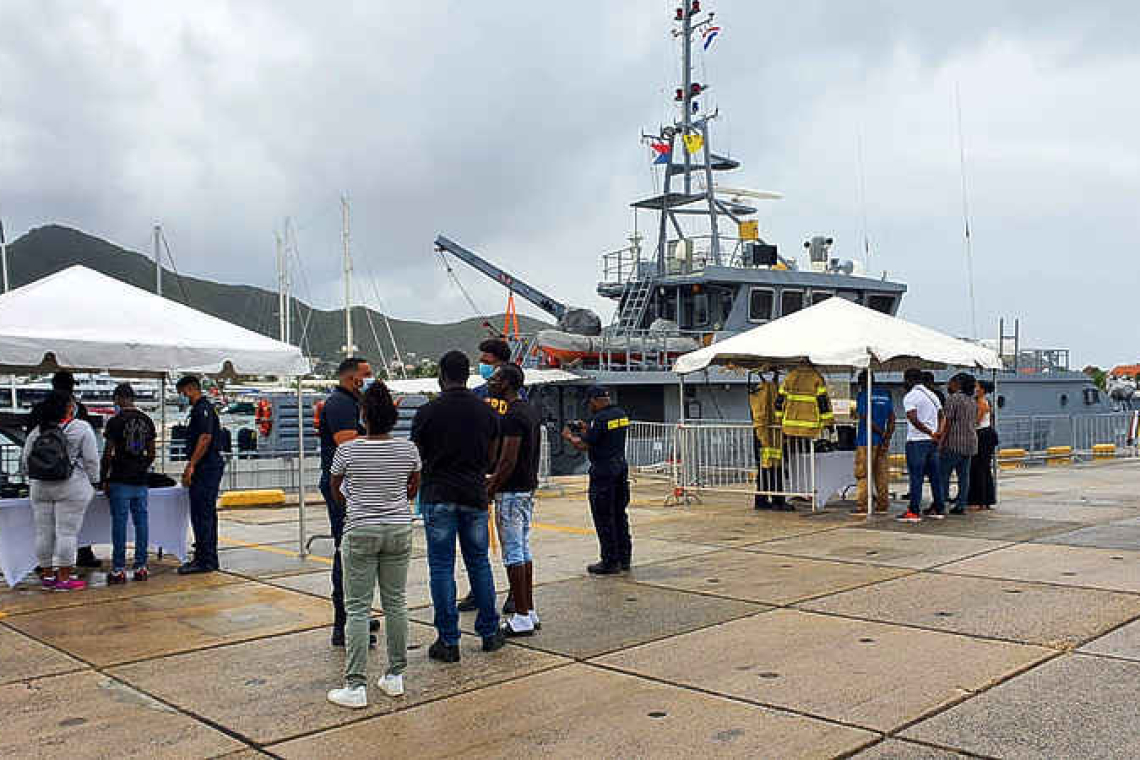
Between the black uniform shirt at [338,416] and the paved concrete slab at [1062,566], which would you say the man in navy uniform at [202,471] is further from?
the paved concrete slab at [1062,566]

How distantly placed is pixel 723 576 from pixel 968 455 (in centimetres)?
498

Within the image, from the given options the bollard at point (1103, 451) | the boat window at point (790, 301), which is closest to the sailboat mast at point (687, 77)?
the boat window at point (790, 301)

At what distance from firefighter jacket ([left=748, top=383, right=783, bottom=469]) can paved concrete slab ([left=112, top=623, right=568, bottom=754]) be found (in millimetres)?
Answer: 7383

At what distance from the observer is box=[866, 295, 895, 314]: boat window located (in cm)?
2669

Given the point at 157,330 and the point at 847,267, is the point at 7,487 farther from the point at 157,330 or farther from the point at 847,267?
the point at 847,267

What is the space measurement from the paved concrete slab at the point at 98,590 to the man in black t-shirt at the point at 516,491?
3460mm

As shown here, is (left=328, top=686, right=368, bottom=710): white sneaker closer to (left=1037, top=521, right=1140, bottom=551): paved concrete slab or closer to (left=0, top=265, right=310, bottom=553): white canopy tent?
(left=0, top=265, right=310, bottom=553): white canopy tent

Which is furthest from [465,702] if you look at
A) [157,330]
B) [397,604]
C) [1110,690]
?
[157,330]

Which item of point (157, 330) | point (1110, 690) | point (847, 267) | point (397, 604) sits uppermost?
point (847, 267)

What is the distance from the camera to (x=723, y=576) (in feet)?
28.8

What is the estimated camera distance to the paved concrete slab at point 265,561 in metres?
9.50

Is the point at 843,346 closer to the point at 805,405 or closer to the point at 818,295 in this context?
the point at 805,405

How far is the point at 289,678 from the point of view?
5.83 meters

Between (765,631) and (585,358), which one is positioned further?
(585,358)
